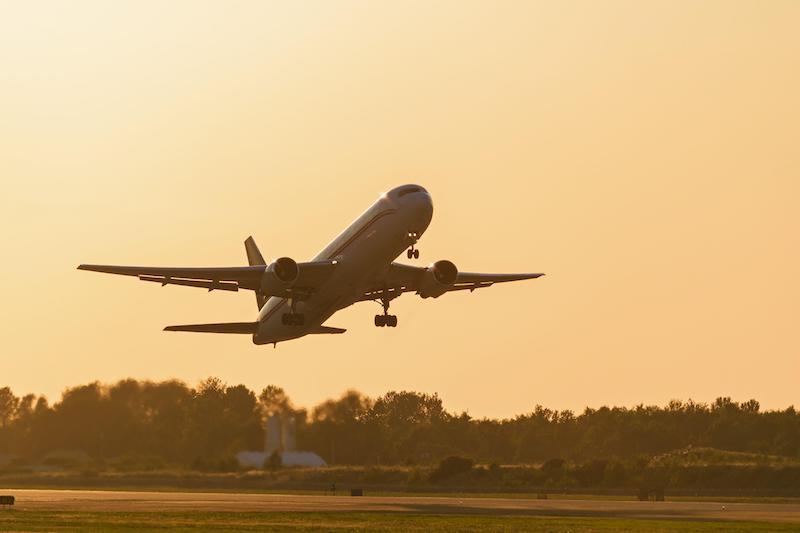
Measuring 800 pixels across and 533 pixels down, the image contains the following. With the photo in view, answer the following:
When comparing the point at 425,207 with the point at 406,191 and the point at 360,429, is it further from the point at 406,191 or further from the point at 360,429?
the point at 360,429

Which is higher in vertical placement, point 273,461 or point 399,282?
point 399,282

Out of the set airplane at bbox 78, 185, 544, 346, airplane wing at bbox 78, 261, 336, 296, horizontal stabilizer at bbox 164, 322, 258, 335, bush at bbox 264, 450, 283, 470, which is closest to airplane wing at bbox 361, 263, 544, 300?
airplane at bbox 78, 185, 544, 346

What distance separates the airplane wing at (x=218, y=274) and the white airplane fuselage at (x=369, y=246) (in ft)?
2.42

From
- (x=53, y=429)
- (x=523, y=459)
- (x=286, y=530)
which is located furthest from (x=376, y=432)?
(x=286, y=530)

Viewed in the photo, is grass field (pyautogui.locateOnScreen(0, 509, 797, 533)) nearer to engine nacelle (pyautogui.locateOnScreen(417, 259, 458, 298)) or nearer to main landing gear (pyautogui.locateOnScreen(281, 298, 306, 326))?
main landing gear (pyautogui.locateOnScreen(281, 298, 306, 326))

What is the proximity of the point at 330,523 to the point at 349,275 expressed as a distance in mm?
15370

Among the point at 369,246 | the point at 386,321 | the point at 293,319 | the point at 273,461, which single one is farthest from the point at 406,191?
the point at 273,461

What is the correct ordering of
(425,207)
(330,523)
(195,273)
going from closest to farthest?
(330,523) → (425,207) → (195,273)

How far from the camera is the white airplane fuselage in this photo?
73875mm

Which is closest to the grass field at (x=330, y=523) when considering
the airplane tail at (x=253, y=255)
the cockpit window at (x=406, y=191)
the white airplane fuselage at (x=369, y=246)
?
the white airplane fuselage at (x=369, y=246)

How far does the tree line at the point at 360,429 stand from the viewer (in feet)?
391

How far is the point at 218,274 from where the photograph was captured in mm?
80938

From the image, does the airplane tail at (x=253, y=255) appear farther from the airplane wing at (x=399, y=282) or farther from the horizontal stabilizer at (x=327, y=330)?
the airplane wing at (x=399, y=282)

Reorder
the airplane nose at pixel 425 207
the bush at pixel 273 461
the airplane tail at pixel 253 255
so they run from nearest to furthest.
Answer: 1. the airplane nose at pixel 425 207
2. the airplane tail at pixel 253 255
3. the bush at pixel 273 461
